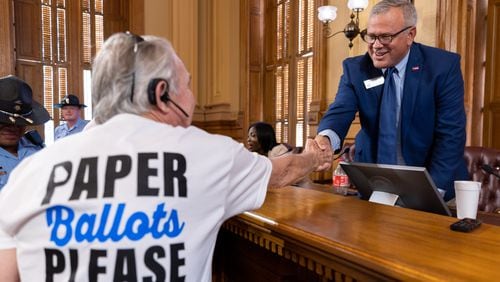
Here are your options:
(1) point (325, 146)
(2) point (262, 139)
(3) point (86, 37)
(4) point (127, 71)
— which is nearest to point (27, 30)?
(3) point (86, 37)

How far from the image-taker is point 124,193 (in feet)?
2.64

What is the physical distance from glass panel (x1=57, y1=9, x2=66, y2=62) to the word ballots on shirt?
19.3 feet

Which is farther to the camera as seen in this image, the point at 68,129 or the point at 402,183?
the point at 68,129

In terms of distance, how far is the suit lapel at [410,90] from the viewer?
5.81ft

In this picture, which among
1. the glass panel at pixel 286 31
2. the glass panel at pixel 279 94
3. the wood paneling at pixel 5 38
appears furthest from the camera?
the glass panel at pixel 279 94

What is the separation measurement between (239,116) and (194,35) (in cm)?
144

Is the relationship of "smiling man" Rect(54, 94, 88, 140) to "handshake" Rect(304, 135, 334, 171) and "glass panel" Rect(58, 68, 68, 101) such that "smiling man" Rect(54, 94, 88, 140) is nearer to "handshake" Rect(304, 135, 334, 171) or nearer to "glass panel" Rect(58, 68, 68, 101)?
"glass panel" Rect(58, 68, 68, 101)

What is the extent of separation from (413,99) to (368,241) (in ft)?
3.42

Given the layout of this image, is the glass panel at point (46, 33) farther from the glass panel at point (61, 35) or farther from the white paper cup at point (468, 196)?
the white paper cup at point (468, 196)

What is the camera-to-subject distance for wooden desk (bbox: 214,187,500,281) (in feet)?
2.48

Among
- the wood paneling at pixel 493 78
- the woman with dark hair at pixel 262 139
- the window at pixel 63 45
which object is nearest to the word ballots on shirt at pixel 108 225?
the woman with dark hair at pixel 262 139

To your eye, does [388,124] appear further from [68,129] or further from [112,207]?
[68,129]

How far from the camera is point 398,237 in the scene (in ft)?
3.11

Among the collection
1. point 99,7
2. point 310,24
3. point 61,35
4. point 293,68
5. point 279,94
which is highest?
point 99,7
